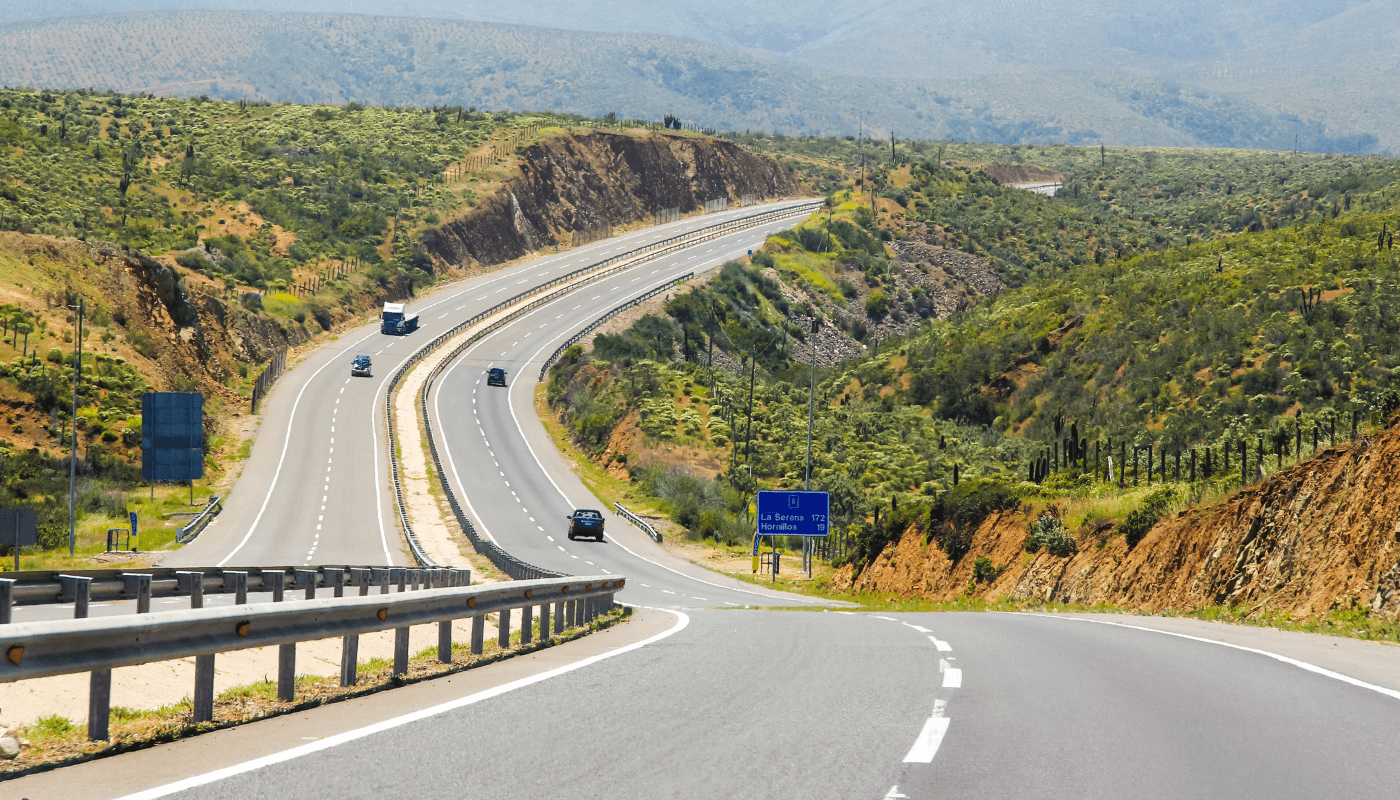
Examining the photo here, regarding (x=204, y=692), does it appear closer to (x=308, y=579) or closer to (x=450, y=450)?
(x=308, y=579)

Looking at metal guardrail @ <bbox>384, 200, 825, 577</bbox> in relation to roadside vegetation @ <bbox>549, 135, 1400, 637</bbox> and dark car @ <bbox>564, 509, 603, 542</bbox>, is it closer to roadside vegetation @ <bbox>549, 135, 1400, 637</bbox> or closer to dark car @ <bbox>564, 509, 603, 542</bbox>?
dark car @ <bbox>564, 509, 603, 542</bbox>

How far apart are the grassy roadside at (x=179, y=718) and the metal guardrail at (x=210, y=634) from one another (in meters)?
0.15

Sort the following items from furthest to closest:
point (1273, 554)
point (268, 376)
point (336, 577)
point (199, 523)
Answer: point (268, 376) < point (199, 523) < point (336, 577) < point (1273, 554)

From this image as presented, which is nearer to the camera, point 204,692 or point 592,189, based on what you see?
point 204,692

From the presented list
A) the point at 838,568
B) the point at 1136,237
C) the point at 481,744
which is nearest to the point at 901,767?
the point at 481,744

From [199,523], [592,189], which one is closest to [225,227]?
[592,189]

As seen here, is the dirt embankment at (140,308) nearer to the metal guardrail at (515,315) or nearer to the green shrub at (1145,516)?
the metal guardrail at (515,315)

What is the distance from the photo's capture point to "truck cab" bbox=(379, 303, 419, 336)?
88.8m

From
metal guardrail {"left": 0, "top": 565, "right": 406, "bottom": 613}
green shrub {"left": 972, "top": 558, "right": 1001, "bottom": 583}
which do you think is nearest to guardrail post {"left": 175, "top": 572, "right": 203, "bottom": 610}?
metal guardrail {"left": 0, "top": 565, "right": 406, "bottom": 613}

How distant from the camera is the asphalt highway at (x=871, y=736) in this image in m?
6.26

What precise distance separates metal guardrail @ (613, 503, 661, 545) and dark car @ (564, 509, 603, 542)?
3.28 meters

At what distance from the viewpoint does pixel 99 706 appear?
23.0 feet

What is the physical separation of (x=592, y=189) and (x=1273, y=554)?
11106cm

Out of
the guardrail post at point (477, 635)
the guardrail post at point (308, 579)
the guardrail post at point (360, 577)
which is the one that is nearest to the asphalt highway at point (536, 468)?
the guardrail post at point (360, 577)
